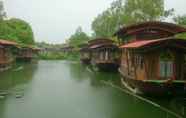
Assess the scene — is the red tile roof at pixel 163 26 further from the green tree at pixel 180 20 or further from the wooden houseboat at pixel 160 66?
the green tree at pixel 180 20

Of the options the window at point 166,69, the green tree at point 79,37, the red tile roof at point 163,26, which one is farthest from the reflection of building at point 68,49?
the window at point 166,69

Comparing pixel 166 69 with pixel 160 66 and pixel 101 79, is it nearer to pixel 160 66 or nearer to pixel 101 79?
pixel 160 66

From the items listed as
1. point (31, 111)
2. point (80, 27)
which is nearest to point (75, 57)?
point (80, 27)

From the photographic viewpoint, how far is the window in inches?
483

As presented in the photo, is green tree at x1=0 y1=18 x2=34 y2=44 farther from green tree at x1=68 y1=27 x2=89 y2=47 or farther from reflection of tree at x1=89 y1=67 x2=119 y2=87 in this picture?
reflection of tree at x1=89 y1=67 x2=119 y2=87

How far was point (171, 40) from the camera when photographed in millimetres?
11133

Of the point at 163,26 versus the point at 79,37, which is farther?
→ the point at 79,37

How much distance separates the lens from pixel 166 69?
12320 mm

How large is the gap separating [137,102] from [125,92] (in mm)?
2509

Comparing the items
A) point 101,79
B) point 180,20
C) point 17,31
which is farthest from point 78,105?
point 17,31

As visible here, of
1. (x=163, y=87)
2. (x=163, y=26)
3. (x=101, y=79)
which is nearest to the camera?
(x=163, y=87)

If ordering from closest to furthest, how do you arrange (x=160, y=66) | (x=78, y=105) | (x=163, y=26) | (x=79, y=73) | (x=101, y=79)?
1. (x=78, y=105)
2. (x=160, y=66)
3. (x=163, y=26)
4. (x=101, y=79)
5. (x=79, y=73)

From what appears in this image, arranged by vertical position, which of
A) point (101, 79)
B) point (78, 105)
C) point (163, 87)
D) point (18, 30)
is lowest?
point (78, 105)

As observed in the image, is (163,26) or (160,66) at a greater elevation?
(163,26)
